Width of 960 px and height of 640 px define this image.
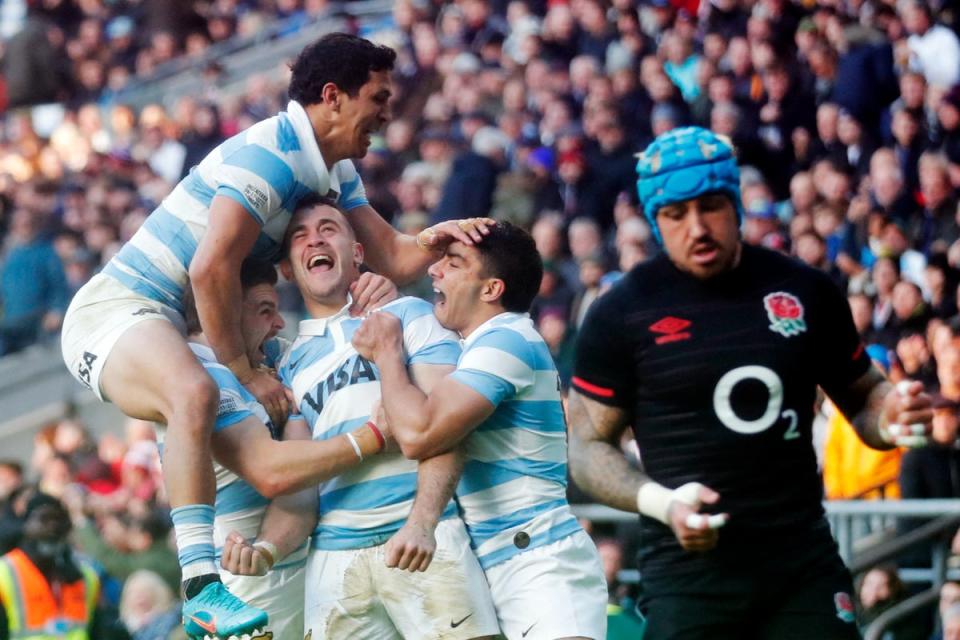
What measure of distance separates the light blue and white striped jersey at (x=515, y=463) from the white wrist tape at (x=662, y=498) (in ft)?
1.58

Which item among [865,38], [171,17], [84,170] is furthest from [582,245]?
[171,17]

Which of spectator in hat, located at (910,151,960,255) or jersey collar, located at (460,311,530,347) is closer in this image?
jersey collar, located at (460,311,530,347)

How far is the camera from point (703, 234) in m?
5.07

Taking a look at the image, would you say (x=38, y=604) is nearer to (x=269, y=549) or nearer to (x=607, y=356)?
(x=269, y=549)

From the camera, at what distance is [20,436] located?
1727 cm

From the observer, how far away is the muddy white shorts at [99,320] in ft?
18.6

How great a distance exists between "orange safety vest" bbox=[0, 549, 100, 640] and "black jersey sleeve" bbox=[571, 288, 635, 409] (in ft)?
16.5

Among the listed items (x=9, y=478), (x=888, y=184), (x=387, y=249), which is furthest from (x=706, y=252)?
(x=9, y=478)

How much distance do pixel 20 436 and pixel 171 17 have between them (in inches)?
269

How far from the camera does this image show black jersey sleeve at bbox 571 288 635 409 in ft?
16.9

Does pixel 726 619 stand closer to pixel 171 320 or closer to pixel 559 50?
pixel 171 320

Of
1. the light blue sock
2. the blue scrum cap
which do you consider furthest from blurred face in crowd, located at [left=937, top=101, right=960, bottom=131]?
the light blue sock

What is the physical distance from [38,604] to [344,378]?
4488 mm

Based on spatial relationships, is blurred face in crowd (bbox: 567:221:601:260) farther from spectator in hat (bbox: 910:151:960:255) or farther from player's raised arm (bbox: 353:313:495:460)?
player's raised arm (bbox: 353:313:495:460)
